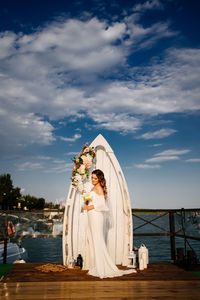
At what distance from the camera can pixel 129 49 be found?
763 centimetres

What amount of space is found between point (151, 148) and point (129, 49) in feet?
29.6

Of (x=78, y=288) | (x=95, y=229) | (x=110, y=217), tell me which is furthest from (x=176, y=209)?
(x=78, y=288)

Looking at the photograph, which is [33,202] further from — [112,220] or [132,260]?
[132,260]

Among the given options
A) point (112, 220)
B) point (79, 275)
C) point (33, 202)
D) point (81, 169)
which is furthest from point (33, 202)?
point (79, 275)

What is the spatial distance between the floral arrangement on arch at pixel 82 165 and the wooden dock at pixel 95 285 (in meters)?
1.65

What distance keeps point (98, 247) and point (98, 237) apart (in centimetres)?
16

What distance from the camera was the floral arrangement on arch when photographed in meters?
5.06

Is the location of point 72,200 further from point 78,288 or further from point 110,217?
point 78,288

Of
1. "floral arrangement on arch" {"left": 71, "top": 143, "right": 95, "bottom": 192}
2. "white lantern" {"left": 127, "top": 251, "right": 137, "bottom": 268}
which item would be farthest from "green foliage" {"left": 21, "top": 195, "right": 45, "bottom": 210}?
"white lantern" {"left": 127, "top": 251, "right": 137, "bottom": 268}

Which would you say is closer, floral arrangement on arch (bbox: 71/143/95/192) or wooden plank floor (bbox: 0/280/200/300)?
wooden plank floor (bbox: 0/280/200/300)

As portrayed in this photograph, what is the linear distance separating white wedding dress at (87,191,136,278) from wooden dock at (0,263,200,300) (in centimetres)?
16

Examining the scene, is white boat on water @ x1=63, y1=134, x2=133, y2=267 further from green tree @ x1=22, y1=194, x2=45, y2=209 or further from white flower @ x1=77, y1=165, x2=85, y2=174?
green tree @ x1=22, y1=194, x2=45, y2=209

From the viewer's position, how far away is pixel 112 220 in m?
5.25

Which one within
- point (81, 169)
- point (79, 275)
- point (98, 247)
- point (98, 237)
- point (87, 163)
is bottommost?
point (79, 275)
